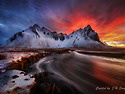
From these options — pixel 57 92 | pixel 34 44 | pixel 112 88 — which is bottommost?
pixel 112 88

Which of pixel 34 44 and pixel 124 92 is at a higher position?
pixel 34 44

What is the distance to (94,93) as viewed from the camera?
3.84 m

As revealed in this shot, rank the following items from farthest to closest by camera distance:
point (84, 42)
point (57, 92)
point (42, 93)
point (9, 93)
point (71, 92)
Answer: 1. point (84, 42)
2. point (71, 92)
3. point (57, 92)
4. point (42, 93)
5. point (9, 93)

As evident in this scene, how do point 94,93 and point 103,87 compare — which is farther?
point 103,87

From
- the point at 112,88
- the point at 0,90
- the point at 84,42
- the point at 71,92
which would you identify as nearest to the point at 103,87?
the point at 112,88

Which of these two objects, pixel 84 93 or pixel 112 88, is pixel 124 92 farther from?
pixel 84 93

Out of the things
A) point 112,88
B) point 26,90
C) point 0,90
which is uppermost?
point 0,90

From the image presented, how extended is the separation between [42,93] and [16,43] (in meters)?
175

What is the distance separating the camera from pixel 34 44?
146500 millimetres

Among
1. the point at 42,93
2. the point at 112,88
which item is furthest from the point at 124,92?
the point at 42,93

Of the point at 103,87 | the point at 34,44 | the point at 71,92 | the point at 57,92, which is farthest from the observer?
the point at 34,44

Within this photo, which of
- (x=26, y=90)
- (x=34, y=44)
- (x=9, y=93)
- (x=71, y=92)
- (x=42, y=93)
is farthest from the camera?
(x=34, y=44)

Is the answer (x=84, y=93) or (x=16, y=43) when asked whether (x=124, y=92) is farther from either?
(x=16, y=43)

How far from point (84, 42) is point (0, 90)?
653 feet
